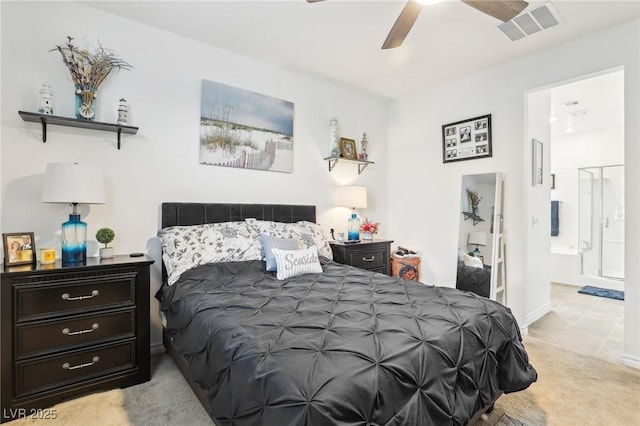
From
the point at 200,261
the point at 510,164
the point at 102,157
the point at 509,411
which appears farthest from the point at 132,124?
the point at 510,164

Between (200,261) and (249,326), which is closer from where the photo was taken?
(249,326)

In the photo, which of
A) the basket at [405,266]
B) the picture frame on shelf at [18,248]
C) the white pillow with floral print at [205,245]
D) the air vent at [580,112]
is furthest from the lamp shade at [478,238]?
the picture frame on shelf at [18,248]

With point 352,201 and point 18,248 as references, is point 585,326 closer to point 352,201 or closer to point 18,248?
point 352,201

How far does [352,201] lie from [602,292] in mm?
4110

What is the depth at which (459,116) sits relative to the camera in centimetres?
379

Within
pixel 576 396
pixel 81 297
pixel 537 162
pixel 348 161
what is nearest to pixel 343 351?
pixel 81 297

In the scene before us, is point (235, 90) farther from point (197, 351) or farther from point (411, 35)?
point (197, 351)

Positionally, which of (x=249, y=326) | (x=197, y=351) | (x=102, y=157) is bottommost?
(x=197, y=351)

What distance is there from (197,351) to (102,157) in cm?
183

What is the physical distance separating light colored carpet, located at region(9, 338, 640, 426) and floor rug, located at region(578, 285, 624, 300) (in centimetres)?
266

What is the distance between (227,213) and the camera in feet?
9.78

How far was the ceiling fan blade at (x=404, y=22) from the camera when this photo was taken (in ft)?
6.30

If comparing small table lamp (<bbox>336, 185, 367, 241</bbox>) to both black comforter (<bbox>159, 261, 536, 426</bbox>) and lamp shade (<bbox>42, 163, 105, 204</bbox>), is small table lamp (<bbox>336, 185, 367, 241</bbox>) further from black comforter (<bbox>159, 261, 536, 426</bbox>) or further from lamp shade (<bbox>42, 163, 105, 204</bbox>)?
lamp shade (<bbox>42, 163, 105, 204</bbox>)

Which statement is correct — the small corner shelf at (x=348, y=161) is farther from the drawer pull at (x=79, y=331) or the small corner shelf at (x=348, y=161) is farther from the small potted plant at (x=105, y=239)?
the drawer pull at (x=79, y=331)
